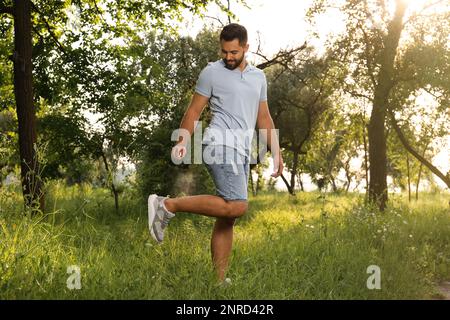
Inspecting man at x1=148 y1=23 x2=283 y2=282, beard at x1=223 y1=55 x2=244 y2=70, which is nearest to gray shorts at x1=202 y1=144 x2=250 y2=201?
man at x1=148 y1=23 x2=283 y2=282

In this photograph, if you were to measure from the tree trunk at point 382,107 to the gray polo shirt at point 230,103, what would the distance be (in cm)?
974

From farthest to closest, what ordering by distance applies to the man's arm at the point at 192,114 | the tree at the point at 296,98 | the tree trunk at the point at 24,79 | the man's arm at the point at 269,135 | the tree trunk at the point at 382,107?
1. the tree at the point at 296,98
2. the tree trunk at the point at 382,107
3. the tree trunk at the point at 24,79
4. the man's arm at the point at 269,135
5. the man's arm at the point at 192,114

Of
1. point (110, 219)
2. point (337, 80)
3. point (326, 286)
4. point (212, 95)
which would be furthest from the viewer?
point (337, 80)

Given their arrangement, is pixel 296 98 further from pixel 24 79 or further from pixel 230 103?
pixel 230 103

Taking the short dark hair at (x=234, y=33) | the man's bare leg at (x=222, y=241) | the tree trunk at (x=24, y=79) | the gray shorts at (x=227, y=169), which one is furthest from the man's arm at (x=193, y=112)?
the tree trunk at (x=24, y=79)

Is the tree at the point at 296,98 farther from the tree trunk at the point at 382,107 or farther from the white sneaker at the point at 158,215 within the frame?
the white sneaker at the point at 158,215

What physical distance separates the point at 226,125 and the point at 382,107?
396 inches

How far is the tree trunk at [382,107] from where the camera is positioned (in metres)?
14.0

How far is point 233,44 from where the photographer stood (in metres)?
4.62

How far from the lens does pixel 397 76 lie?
47.9ft

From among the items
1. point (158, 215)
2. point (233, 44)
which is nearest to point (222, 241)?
point (158, 215)
